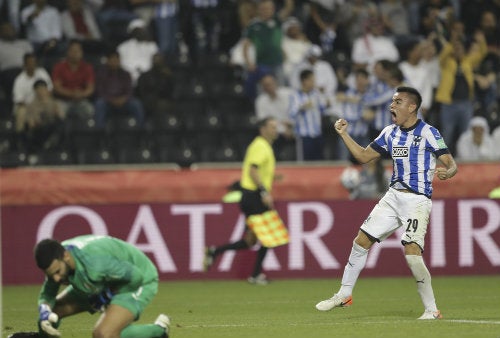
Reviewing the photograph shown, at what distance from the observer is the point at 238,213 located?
18453mm

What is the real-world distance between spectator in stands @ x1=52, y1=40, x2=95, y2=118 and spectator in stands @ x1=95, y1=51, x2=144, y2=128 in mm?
236

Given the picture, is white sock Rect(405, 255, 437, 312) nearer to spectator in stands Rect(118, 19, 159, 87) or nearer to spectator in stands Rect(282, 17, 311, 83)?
spectator in stands Rect(282, 17, 311, 83)

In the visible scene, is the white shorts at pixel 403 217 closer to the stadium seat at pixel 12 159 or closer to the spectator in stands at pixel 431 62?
the stadium seat at pixel 12 159

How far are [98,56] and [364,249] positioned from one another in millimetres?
10855

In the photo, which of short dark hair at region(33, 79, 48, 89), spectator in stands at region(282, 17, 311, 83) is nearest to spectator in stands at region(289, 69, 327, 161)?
spectator in stands at region(282, 17, 311, 83)

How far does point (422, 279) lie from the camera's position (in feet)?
38.6

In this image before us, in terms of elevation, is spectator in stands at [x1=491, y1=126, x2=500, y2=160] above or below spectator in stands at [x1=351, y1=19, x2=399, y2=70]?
below

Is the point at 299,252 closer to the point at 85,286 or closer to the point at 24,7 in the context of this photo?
the point at 24,7

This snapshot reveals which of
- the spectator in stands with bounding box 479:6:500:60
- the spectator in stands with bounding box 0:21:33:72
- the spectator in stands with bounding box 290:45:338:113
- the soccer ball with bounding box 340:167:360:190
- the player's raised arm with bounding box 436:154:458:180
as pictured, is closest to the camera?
the player's raised arm with bounding box 436:154:458:180

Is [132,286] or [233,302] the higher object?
[132,286]

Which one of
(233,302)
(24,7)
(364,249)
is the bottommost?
(233,302)

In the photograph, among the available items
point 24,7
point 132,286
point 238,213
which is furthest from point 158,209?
point 132,286

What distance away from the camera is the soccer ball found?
18672 mm

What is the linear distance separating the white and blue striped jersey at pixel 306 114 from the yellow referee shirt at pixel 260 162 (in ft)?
7.60
